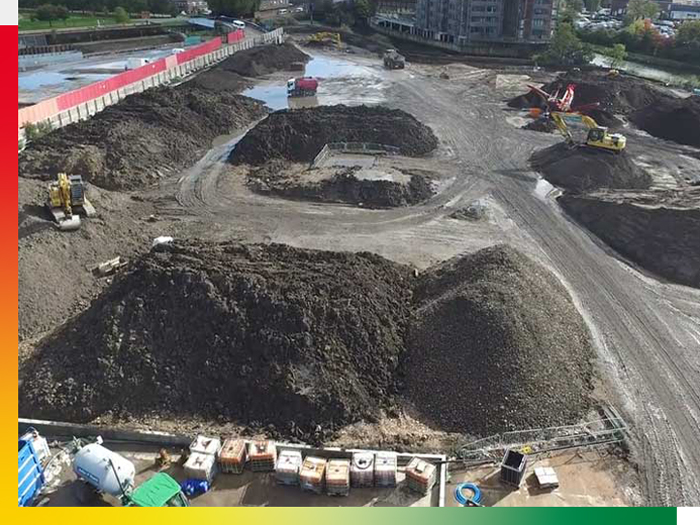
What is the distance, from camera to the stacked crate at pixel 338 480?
14375 mm

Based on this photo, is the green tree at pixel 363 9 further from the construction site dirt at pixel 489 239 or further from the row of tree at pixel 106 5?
the construction site dirt at pixel 489 239

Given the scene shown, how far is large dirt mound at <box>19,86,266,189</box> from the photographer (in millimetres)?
32625

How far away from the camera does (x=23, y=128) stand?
37188 mm

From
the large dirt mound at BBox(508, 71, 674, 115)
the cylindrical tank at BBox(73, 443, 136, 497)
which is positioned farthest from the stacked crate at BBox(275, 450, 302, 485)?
the large dirt mound at BBox(508, 71, 674, 115)

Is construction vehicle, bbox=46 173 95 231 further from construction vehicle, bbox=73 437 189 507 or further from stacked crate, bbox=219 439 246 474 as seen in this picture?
stacked crate, bbox=219 439 246 474

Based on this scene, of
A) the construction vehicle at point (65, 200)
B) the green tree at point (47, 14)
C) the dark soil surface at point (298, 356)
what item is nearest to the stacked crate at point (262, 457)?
the dark soil surface at point (298, 356)

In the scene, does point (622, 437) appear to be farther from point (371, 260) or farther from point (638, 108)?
point (638, 108)

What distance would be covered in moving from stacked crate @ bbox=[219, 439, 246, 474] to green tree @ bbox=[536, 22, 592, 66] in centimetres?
7245

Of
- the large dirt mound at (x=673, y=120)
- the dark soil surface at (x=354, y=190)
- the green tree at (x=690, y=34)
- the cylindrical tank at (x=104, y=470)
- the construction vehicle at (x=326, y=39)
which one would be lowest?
the cylindrical tank at (x=104, y=470)

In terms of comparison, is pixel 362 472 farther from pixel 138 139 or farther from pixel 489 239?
pixel 138 139

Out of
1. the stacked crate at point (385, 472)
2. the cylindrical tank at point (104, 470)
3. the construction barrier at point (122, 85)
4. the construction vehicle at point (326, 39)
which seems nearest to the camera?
the cylindrical tank at point (104, 470)

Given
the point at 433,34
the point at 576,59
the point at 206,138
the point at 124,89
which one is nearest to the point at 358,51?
the point at 433,34

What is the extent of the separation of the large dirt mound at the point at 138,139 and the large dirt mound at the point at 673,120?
3278 centimetres

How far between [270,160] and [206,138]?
7.84 meters
